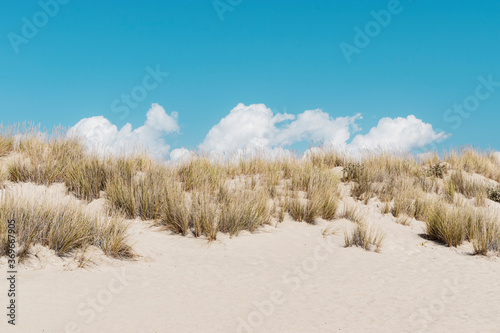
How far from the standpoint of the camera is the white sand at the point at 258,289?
426 cm

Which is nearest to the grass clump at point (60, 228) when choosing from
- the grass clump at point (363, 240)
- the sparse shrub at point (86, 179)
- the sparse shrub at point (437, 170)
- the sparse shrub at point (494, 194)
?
the sparse shrub at point (86, 179)

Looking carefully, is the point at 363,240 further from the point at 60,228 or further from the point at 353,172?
the point at 60,228

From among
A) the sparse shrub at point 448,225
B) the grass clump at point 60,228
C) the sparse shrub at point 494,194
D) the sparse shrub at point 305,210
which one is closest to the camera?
the grass clump at point 60,228

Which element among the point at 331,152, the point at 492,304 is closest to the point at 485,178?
the point at 331,152

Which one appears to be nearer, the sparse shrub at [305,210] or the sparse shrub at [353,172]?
the sparse shrub at [305,210]

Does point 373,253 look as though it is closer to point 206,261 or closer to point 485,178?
point 206,261

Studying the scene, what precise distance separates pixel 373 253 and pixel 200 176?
4267 mm

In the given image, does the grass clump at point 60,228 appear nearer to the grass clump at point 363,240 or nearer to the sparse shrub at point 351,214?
the grass clump at point 363,240

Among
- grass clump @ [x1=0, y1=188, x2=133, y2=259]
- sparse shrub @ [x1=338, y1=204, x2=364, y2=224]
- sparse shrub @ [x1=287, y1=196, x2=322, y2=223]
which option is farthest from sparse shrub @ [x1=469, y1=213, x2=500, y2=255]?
grass clump @ [x1=0, y1=188, x2=133, y2=259]

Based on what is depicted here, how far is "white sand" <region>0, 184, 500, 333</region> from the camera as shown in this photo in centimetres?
426

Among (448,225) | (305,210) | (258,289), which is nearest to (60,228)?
(258,289)

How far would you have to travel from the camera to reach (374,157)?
12867 mm

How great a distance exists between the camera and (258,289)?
17.3 feet

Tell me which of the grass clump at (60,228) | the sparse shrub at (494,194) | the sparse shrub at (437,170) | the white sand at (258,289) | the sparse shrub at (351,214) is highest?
the sparse shrub at (437,170)
